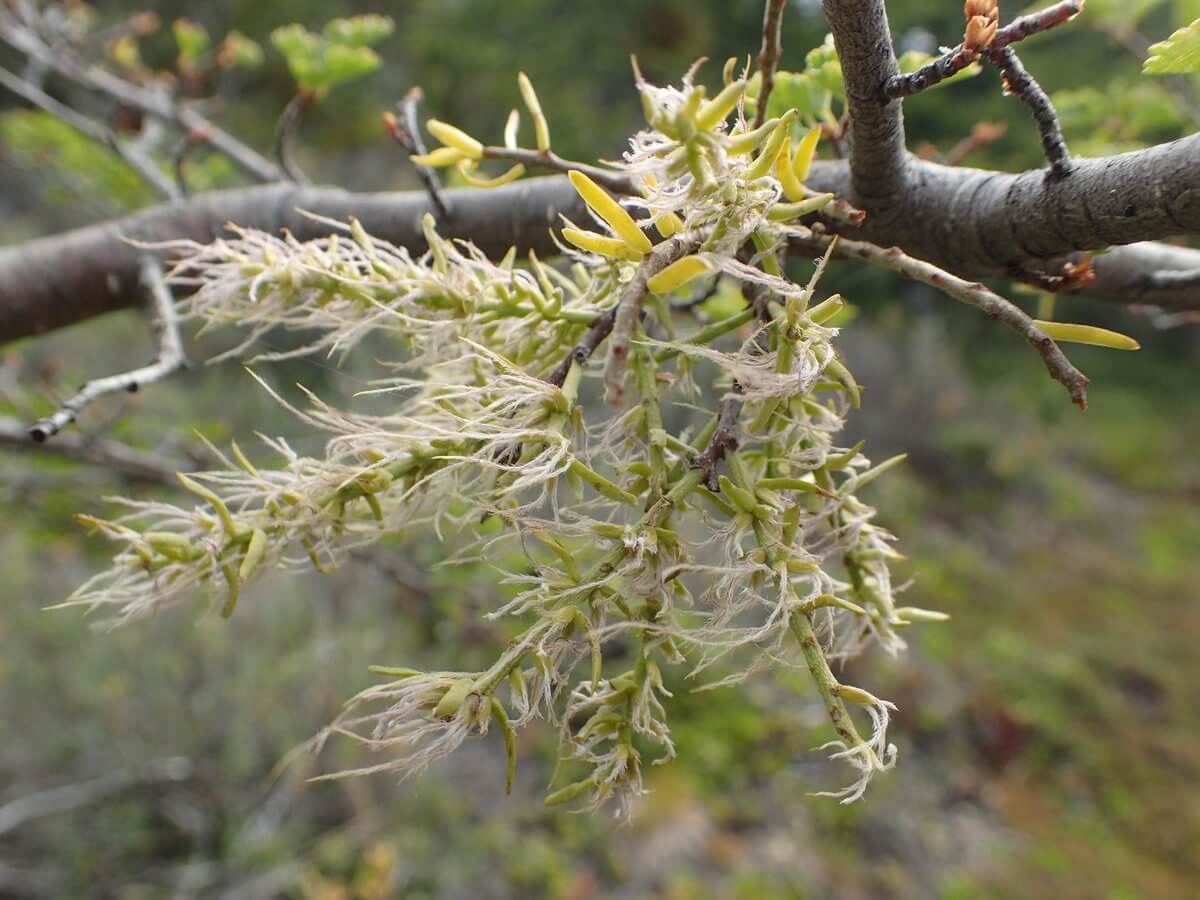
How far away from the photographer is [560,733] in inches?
18.0

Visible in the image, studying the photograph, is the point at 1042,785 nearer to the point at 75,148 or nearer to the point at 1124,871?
the point at 1124,871

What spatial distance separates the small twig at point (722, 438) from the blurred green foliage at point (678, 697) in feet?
1.09

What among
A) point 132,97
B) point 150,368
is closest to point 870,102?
point 150,368

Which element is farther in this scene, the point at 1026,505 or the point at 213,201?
the point at 1026,505

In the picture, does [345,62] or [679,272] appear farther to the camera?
[345,62]

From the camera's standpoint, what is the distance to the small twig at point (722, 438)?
0.46 meters

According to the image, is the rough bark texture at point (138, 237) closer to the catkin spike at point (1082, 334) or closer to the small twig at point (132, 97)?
the small twig at point (132, 97)

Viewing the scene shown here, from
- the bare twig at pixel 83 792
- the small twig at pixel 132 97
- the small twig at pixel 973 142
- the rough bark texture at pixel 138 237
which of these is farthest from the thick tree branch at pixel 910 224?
the bare twig at pixel 83 792

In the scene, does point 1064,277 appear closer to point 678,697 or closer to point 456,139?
point 456,139

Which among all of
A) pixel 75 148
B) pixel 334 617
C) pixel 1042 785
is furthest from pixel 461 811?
pixel 1042 785

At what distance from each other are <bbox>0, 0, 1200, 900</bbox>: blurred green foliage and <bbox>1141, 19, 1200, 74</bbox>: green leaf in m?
0.23

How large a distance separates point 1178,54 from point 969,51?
168 mm

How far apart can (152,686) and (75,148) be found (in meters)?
1.81

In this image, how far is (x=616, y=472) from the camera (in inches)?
19.1
